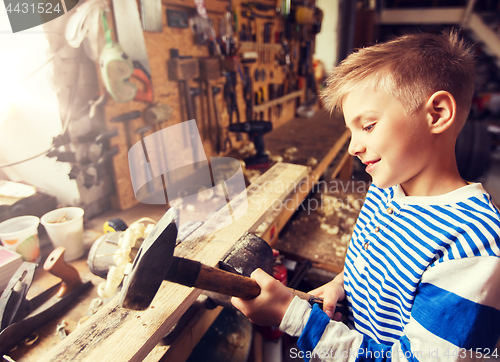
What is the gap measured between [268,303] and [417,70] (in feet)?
2.13

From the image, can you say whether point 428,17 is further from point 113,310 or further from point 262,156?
point 113,310

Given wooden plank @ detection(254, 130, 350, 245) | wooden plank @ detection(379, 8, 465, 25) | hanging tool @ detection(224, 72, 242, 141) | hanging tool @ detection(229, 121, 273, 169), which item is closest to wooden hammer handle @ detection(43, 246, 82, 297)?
wooden plank @ detection(254, 130, 350, 245)

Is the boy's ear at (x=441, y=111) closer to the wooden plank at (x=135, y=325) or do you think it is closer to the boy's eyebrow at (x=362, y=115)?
the boy's eyebrow at (x=362, y=115)

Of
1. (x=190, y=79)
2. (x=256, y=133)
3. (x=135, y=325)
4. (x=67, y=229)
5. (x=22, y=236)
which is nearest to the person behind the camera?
(x=135, y=325)

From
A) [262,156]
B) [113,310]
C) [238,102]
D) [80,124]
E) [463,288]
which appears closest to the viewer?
[463,288]

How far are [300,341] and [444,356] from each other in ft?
0.98

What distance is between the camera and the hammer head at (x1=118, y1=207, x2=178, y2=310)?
1.69ft

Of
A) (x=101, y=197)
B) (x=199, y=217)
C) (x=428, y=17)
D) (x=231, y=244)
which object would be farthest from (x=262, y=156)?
(x=428, y=17)

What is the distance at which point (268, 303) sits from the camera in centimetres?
72

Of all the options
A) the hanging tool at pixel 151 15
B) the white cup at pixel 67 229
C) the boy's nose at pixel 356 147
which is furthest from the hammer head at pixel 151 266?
the hanging tool at pixel 151 15

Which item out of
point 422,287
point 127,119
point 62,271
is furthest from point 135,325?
point 127,119

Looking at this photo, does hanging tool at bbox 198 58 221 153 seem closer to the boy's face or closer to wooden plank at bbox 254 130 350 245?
wooden plank at bbox 254 130 350 245

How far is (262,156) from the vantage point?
6.87 ft

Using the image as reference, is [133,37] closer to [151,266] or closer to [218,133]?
[218,133]
